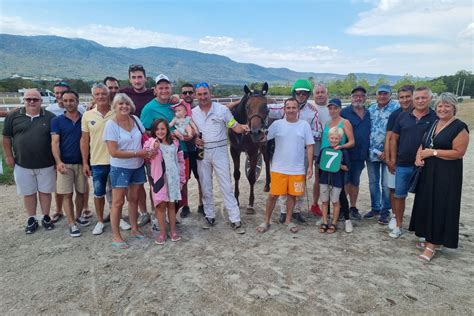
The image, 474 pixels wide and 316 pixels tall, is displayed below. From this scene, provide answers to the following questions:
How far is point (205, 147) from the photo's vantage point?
16.0 feet

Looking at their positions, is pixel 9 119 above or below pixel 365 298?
above

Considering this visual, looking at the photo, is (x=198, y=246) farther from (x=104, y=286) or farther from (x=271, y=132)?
(x=271, y=132)

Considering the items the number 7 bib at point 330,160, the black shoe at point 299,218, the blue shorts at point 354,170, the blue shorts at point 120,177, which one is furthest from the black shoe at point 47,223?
the blue shorts at point 354,170

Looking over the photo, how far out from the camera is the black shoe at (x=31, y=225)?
4.92 meters

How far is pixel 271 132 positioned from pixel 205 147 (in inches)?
43.0

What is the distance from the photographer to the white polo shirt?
15.8 ft

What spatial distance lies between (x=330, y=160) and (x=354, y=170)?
75 cm

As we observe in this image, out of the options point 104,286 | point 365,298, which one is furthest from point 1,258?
point 365,298

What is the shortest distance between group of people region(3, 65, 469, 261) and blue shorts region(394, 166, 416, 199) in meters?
0.01

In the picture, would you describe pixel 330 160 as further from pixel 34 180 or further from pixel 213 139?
pixel 34 180

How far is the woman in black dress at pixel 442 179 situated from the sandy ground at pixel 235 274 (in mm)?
335

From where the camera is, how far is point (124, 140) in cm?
414

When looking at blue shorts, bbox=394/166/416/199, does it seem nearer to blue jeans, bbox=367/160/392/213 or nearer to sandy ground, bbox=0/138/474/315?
blue jeans, bbox=367/160/392/213

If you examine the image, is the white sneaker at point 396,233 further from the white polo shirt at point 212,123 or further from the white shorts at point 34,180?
the white shorts at point 34,180
